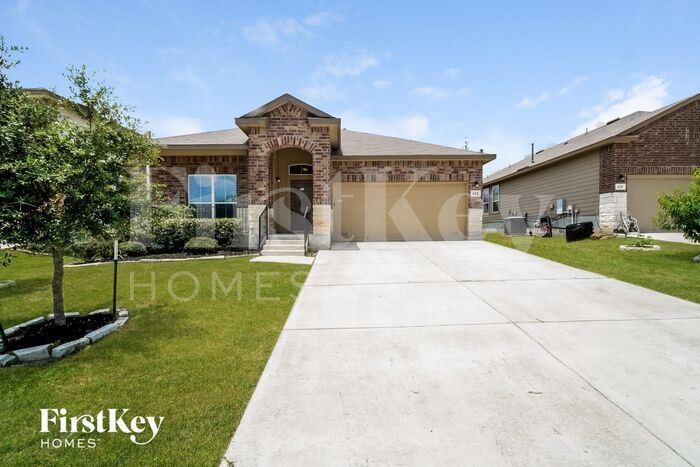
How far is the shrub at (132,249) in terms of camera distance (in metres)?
9.56

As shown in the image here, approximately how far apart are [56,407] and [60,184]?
7.46 ft

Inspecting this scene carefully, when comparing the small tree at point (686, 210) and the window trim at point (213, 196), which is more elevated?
the window trim at point (213, 196)

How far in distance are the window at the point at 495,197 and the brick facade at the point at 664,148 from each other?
10137 millimetres

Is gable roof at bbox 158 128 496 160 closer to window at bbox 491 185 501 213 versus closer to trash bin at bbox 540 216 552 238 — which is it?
trash bin at bbox 540 216 552 238

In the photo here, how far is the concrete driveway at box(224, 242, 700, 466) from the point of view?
2170mm

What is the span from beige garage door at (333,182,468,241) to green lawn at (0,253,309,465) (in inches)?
309

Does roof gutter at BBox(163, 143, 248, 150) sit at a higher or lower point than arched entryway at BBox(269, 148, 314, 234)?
higher

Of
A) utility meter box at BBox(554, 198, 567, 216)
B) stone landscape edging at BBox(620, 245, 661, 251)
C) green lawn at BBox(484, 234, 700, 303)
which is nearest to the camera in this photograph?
green lawn at BBox(484, 234, 700, 303)

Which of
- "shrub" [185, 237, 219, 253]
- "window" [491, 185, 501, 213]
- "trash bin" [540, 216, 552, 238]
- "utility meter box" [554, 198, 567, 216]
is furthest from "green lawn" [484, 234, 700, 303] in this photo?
"window" [491, 185, 501, 213]

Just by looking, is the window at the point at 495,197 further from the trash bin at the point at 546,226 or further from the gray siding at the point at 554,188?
the trash bin at the point at 546,226

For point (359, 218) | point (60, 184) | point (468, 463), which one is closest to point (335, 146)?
point (359, 218)

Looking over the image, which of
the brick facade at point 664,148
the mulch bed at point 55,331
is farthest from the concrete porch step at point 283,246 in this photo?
the brick facade at point 664,148

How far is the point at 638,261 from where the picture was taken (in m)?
8.26

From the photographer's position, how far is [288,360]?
342cm
